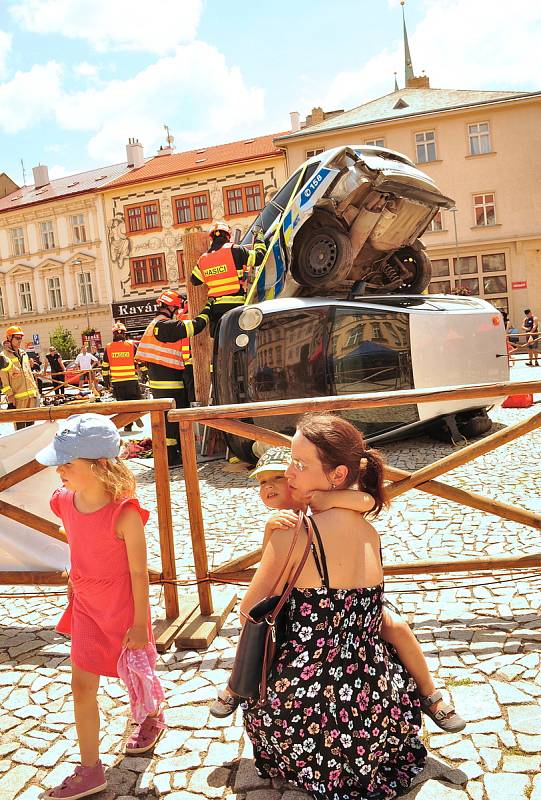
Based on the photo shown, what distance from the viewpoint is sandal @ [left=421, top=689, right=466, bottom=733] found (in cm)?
243

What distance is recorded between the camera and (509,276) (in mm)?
29562

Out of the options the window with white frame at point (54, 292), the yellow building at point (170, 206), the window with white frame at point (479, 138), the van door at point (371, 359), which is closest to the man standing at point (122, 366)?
the van door at point (371, 359)

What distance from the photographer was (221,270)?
27.0 feet

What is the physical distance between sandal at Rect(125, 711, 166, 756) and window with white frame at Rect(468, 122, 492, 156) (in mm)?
30700

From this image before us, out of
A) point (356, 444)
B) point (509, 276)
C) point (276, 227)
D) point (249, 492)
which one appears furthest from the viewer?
point (509, 276)

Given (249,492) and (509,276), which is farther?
(509,276)

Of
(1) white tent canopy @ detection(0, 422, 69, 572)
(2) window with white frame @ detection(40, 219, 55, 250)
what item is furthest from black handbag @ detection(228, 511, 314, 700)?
(2) window with white frame @ detection(40, 219, 55, 250)

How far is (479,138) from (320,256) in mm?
24532

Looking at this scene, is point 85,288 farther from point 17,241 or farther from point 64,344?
point 17,241

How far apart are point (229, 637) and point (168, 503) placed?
75 cm

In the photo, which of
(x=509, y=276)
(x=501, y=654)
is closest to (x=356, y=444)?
(x=501, y=654)

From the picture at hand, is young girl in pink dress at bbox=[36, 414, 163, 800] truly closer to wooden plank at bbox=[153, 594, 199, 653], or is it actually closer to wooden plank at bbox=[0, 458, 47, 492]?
wooden plank at bbox=[153, 594, 199, 653]

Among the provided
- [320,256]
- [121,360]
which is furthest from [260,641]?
[121,360]

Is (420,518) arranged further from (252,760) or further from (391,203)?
(391,203)
